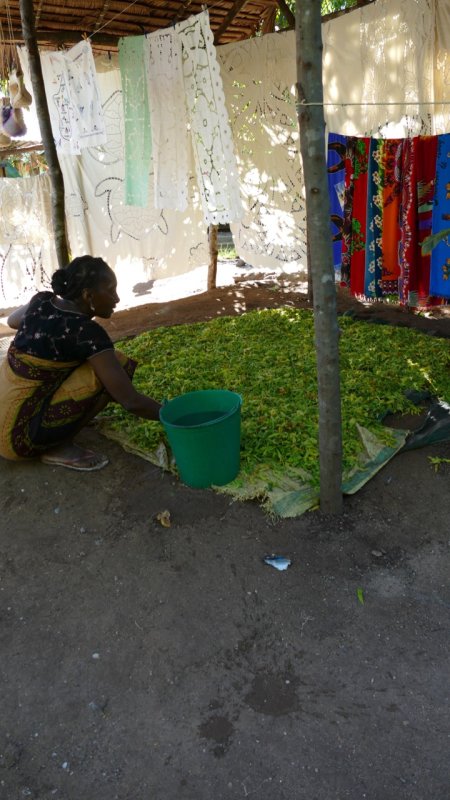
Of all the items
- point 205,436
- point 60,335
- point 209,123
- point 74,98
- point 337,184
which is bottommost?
point 205,436

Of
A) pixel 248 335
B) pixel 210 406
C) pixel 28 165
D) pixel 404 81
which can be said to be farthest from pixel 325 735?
pixel 28 165

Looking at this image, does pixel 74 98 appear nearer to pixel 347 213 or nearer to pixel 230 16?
pixel 230 16

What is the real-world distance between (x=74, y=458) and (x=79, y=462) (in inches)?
1.4

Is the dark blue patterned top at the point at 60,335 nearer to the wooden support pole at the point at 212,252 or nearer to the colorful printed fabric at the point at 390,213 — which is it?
the colorful printed fabric at the point at 390,213

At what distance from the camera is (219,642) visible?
1956mm

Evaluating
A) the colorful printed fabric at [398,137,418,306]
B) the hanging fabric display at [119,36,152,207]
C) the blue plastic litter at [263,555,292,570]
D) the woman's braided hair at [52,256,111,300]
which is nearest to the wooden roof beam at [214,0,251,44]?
the hanging fabric display at [119,36,152,207]

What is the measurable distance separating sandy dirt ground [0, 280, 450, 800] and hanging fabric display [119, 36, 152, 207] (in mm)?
3673

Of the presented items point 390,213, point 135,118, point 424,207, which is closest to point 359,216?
point 390,213

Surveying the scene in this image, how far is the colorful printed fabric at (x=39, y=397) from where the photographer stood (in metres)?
2.76

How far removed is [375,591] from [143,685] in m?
0.91

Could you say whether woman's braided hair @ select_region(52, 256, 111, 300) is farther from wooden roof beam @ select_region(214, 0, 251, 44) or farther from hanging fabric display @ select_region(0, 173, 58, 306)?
wooden roof beam @ select_region(214, 0, 251, 44)

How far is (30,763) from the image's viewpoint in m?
1.59

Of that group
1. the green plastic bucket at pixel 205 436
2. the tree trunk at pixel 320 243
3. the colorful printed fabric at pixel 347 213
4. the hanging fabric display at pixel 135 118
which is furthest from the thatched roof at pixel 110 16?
the green plastic bucket at pixel 205 436

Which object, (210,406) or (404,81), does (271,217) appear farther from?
(210,406)
